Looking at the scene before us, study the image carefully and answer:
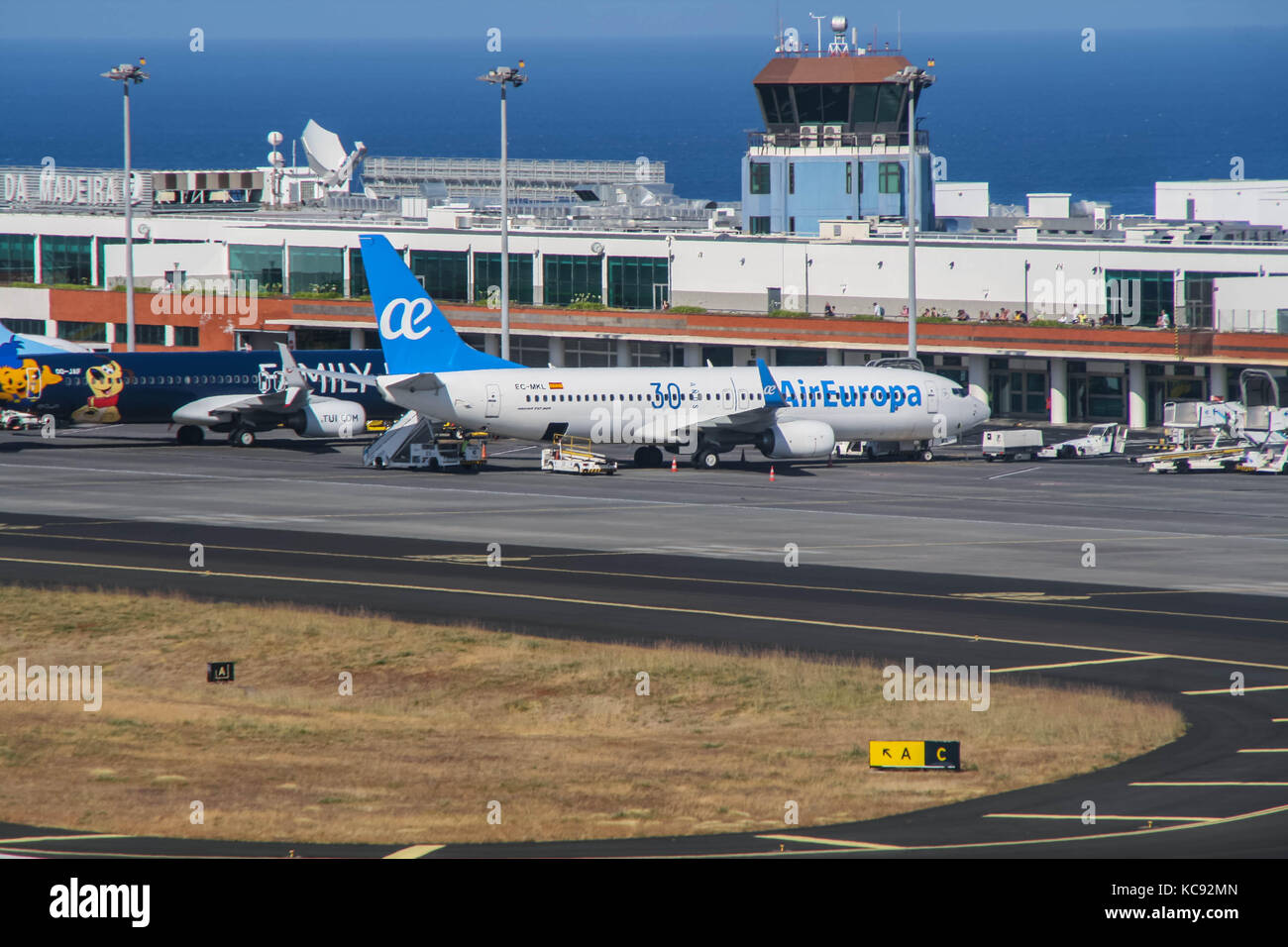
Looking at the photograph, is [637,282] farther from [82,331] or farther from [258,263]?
[82,331]

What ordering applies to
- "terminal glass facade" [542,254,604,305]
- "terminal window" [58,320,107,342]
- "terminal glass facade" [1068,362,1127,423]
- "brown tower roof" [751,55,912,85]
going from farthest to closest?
"terminal window" [58,320,107,342], "brown tower roof" [751,55,912,85], "terminal glass facade" [542,254,604,305], "terminal glass facade" [1068,362,1127,423]

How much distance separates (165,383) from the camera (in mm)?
84250

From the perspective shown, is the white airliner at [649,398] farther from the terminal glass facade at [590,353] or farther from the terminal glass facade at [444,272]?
the terminal glass facade at [444,272]

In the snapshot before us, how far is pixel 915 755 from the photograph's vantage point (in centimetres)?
2886

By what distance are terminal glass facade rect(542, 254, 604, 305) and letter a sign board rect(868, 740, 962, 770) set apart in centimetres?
8673

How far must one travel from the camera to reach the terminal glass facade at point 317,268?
120688 mm

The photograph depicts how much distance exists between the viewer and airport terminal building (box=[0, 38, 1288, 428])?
320ft

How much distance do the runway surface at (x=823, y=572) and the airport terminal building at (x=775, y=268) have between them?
19724 mm

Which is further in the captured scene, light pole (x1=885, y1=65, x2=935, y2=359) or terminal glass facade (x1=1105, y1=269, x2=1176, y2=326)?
terminal glass facade (x1=1105, y1=269, x2=1176, y2=326)

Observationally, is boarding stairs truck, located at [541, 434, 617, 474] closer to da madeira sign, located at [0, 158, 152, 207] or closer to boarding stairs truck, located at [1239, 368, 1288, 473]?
boarding stairs truck, located at [1239, 368, 1288, 473]

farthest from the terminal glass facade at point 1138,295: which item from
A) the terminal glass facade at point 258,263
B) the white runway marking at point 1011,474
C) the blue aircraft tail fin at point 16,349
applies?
the blue aircraft tail fin at point 16,349

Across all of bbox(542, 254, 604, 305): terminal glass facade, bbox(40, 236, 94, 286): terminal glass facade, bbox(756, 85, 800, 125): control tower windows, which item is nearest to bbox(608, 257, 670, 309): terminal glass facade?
bbox(542, 254, 604, 305): terminal glass facade

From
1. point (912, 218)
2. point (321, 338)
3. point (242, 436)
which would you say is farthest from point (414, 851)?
point (321, 338)
